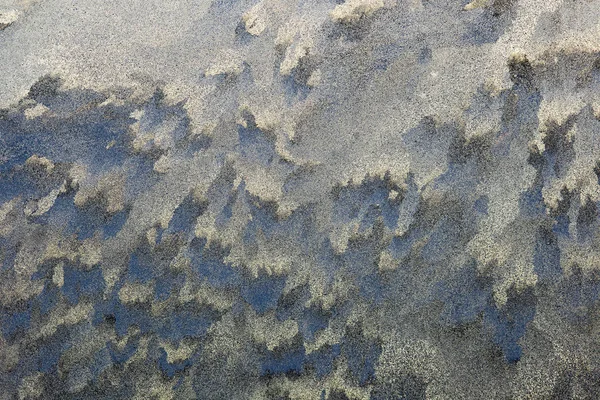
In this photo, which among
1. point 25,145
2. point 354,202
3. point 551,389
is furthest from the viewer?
point 25,145

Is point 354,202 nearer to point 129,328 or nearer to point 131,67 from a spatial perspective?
point 129,328

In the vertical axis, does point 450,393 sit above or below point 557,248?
below

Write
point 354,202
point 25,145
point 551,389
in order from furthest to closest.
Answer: point 25,145, point 354,202, point 551,389

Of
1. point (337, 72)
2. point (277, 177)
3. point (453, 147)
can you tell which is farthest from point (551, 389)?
point (337, 72)

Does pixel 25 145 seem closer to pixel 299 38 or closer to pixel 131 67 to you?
pixel 131 67

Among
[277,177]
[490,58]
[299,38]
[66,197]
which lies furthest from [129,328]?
[490,58]

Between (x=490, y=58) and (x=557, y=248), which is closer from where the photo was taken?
(x=557, y=248)

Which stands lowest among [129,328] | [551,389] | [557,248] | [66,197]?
[551,389]
